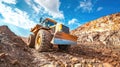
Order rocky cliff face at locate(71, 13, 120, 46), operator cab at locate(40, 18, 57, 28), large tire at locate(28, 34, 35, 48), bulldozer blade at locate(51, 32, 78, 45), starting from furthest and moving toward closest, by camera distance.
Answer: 1. rocky cliff face at locate(71, 13, 120, 46)
2. large tire at locate(28, 34, 35, 48)
3. operator cab at locate(40, 18, 57, 28)
4. bulldozer blade at locate(51, 32, 78, 45)

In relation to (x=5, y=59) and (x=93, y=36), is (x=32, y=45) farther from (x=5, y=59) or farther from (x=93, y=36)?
(x=93, y=36)

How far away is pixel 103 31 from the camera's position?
59.3 feet

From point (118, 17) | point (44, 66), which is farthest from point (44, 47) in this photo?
point (118, 17)

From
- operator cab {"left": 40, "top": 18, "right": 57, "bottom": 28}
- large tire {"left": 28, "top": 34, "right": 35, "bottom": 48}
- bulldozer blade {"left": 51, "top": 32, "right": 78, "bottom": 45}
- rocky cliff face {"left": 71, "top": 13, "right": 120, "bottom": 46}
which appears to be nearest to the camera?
bulldozer blade {"left": 51, "top": 32, "right": 78, "bottom": 45}

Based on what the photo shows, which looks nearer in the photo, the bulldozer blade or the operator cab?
the bulldozer blade

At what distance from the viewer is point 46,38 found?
912cm

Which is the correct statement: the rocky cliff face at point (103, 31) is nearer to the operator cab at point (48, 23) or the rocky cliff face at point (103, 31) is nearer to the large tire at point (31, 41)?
the operator cab at point (48, 23)

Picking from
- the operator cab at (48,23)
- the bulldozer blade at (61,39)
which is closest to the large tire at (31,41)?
the operator cab at (48,23)

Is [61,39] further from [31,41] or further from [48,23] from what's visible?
[31,41]

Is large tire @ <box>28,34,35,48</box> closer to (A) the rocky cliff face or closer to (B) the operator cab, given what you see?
(B) the operator cab

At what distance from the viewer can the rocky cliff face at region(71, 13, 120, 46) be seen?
16.4m

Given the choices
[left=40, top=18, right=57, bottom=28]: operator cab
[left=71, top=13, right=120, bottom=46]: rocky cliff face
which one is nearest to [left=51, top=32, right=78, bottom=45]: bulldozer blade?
[left=40, top=18, right=57, bottom=28]: operator cab

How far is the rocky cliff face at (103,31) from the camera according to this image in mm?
16430

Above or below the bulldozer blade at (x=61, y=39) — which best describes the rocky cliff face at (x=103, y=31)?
above
